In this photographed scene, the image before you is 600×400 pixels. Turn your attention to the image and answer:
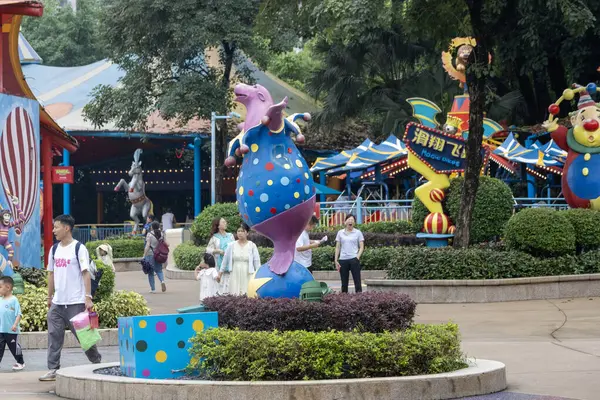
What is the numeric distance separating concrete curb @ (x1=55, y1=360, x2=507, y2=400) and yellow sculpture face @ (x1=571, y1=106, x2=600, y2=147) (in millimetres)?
12887

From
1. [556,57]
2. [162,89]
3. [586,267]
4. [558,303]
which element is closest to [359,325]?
[558,303]

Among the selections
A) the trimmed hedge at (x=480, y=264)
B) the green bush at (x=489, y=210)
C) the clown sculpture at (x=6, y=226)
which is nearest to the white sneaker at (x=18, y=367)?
the clown sculpture at (x=6, y=226)

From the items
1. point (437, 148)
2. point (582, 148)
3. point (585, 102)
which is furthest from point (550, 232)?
point (437, 148)

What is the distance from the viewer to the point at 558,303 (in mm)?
17516

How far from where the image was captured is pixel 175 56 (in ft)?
128

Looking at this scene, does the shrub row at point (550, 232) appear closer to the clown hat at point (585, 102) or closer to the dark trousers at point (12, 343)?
the clown hat at point (585, 102)

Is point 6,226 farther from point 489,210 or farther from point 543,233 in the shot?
point 489,210

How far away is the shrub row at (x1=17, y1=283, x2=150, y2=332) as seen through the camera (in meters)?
14.4

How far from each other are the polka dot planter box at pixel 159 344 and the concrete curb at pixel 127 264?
24.4 meters

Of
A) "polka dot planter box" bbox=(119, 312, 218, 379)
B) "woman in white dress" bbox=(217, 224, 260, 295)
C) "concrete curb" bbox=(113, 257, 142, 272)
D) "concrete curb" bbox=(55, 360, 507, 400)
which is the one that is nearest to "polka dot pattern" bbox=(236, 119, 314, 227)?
"polka dot planter box" bbox=(119, 312, 218, 379)

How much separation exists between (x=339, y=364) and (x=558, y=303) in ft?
30.9

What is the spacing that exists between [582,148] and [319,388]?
1444 cm

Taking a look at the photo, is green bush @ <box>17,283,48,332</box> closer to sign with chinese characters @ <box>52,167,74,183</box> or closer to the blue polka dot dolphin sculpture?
the blue polka dot dolphin sculpture

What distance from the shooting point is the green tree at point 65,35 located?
64.1 m
